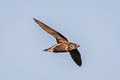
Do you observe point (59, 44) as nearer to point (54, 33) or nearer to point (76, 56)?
point (54, 33)

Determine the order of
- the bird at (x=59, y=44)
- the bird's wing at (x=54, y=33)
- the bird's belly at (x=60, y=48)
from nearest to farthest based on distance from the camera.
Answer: the bird's wing at (x=54, y=33) → the bird at (x=59, y=44) → the bird's belly at (x=60, y=48)

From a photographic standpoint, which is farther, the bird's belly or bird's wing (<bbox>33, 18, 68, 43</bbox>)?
the bird's belly

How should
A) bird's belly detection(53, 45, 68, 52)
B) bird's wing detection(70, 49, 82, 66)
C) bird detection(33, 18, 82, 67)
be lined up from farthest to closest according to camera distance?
bird's wing detection(70, 49, 82, 66) < bird's belly detection(53, 45, 68, 52) < bird detection(33, 18, 82, 67)

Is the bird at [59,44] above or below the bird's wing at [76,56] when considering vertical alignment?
above

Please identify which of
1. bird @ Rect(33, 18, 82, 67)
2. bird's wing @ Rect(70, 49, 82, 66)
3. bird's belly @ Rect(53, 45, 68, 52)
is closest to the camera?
bird @ Rect(33, 18, 82, 67)

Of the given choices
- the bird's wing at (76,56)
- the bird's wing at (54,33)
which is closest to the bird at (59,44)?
the bird's wing at (54,33)

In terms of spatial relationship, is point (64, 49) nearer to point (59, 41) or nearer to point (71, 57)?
point (59, 41)

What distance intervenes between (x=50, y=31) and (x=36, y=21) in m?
1.75

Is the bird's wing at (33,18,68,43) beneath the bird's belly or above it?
above

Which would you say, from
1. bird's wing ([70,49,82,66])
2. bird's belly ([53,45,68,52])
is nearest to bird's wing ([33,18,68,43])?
bird's belly ([53,45,68,52])

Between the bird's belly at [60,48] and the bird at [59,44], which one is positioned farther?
the bird's belly at [60,48]

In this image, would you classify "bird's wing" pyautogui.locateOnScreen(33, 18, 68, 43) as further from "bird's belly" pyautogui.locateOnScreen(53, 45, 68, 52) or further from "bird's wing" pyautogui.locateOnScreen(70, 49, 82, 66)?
"bird's wing" pyautogui.locateOnScreen(70, 49, 82, 66)

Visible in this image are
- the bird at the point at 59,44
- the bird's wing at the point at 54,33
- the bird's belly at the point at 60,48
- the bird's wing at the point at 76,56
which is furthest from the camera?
the bird's wing at the point at 76,56

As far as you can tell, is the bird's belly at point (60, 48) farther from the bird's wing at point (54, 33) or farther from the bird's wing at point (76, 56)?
the bird's wing at point (76, 56)
